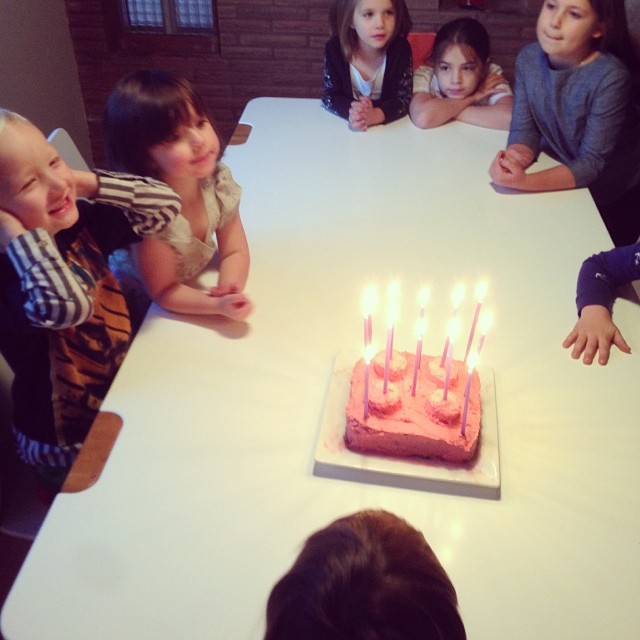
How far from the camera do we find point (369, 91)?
194cm

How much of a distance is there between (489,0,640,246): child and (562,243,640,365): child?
1.36 feet

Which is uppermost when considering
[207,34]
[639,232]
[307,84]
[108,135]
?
[108,135]

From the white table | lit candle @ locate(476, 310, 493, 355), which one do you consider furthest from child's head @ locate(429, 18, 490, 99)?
lit candle @ locate(476, 310, 493, 355)

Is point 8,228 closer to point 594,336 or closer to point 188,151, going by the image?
point 188,151

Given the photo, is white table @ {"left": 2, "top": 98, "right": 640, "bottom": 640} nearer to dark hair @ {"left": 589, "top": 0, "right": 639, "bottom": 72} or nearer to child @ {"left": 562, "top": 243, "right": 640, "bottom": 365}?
child @ {"left": 562, "top": 243, "right": 640, "bottom": 365}

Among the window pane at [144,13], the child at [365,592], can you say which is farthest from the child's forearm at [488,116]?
the child at [365,592]

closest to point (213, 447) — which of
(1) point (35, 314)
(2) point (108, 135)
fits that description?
(1) point (35, 314)

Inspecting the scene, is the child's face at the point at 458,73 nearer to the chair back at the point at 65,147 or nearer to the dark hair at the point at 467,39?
the dark hair at the point at 467,39

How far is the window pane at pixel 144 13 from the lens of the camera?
2.38m

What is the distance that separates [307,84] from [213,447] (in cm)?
195

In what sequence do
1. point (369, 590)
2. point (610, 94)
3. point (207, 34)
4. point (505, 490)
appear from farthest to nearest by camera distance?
point (207, 34) → point (610, 94) → point (505, 490) → point (369, 590)

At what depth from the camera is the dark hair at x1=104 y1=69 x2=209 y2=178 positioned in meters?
1.04

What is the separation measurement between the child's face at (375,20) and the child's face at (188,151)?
0.89m

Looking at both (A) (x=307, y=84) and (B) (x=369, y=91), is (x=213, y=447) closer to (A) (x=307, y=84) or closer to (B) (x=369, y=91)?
(B) (x=369, y=91)
